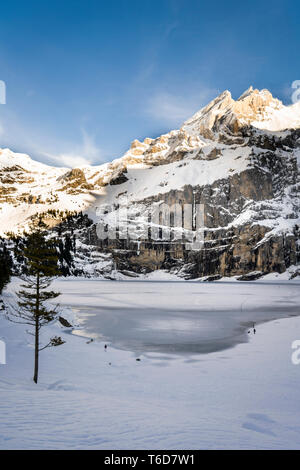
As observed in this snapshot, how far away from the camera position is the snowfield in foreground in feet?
28.3

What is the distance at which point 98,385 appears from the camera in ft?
55.7

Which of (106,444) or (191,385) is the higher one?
(106,444)

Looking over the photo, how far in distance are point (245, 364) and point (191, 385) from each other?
6.10 metres

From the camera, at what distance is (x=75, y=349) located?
24.6 m

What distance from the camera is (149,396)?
50.0ft

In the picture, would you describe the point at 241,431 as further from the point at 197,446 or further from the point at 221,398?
the point at 221,398

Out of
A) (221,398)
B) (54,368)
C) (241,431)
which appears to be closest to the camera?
(241,431)

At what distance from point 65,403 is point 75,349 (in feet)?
42.9

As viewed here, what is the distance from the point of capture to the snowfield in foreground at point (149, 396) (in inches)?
339
